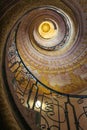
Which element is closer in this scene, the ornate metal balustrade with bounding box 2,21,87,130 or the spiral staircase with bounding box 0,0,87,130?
the ornate metal balustrade with bounding box 2,21,87,130

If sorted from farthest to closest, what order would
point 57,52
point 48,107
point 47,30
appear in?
1. point 47,30
2. point 57,52
3. point 48,107

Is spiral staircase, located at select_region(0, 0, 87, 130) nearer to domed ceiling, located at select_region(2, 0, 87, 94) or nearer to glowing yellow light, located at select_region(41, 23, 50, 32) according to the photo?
domed ceiling, located at select_region(2, 0, 87, 94)

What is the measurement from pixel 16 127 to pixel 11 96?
24.8 inches

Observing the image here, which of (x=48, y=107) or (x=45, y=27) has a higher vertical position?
(x=45, y=27)

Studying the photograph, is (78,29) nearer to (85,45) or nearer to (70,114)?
(85,45)

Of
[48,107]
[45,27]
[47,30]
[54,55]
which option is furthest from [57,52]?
[48,107]

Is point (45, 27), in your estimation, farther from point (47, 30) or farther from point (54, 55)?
point (54, 55)

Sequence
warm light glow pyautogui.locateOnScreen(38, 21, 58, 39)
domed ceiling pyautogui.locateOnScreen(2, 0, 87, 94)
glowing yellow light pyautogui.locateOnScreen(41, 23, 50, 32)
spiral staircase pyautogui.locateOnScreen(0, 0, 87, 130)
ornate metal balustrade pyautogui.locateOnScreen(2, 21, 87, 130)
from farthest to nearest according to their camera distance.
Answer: glowing yellow light pyautogui.locateOnScreen(41, 23, 50, 32) < warm light glow pyautogui.locateOnScreen(38, 21, 58, 39) < domed ceiling pyautogui.locateOnScreen(2, 0, 87, 94) < spiral staircase pyautogui.locateOnScreen(0, 0, 87, 130) < ornate metal balustrade pyautogui.locateOnScreen(2, 21, 87, 130)

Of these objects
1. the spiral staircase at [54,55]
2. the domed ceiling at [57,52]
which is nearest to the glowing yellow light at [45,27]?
the spiral staircase at [54,55]

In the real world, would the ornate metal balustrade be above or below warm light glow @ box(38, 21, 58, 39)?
below

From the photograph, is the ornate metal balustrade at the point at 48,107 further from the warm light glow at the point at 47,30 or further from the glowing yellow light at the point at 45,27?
the glowing yellow light at the point at 45,27

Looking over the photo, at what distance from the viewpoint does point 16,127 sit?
290 cm

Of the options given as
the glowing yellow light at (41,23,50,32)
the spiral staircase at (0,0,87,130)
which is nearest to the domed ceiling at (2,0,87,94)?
the spiral staircase at (0,0,87,130)

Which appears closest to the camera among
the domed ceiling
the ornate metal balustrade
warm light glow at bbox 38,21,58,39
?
the ornate metal balustrade
